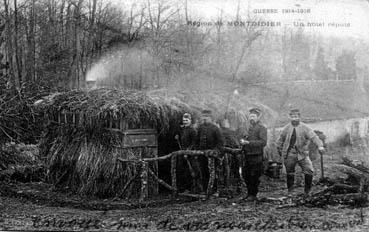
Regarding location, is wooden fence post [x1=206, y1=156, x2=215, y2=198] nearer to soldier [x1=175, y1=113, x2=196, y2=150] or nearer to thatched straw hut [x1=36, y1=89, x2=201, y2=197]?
soldier [x1=175, y1=113, x2=196, y2=150]

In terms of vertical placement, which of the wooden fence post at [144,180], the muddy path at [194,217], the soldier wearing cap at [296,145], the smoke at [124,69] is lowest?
the muddy path at [194,217]

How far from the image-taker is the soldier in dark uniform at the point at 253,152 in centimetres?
633

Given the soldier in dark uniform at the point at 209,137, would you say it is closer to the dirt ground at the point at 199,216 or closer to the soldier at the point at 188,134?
the soldier at the point at 188,134

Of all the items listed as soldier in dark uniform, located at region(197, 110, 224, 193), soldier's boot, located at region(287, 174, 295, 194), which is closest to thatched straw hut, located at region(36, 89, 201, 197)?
soldier in dark uniform, located at region(197, 110, 224, 193)

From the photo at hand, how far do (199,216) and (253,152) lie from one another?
997mm

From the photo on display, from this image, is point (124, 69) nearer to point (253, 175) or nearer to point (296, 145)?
point (253, 175)

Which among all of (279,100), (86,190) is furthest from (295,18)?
(86,190)

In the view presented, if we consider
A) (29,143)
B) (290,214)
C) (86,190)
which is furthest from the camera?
(29,143)

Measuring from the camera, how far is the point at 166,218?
612 centimetres

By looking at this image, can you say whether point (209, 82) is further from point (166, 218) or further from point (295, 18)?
point (166, 218)

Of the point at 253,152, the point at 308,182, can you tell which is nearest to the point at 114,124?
the point at 253,152

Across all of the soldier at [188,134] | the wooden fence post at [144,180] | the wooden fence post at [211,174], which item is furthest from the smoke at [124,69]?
the wooden fence post at [211,174]

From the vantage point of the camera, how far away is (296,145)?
6.33 m

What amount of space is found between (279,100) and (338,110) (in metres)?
0.73
